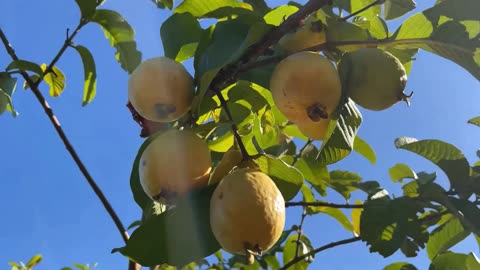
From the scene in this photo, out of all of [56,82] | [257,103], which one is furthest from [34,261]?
[257,103]

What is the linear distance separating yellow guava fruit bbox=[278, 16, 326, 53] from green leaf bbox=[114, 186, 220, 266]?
0.32 metres

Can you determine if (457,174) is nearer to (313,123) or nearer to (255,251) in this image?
(313,123)

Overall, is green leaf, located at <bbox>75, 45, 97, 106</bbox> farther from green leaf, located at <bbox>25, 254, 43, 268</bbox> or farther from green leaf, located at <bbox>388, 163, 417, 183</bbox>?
green leaf, located at <bbox>25, 254, 43, 268</bbox>

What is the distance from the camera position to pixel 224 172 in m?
1.11

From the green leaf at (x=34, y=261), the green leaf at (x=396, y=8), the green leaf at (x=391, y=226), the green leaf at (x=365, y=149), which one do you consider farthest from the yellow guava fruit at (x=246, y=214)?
the green leaf at (x=34, y=261)

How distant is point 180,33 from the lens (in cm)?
123

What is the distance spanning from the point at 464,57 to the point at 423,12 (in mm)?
127

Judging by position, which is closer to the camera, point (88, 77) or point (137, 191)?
point (137, 191)

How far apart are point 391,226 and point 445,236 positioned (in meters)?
0.49

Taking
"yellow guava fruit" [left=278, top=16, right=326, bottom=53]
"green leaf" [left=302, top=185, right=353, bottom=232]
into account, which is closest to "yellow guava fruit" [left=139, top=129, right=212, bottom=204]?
"yellow guava fruit" [left=278, top=16, right=326, bottom=53]

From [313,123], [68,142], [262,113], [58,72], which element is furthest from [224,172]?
[58,72]

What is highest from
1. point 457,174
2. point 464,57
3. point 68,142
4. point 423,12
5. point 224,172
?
point 68,142

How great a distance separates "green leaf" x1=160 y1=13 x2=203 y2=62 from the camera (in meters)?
1.22

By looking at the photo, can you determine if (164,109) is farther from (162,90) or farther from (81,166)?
(81,166)
